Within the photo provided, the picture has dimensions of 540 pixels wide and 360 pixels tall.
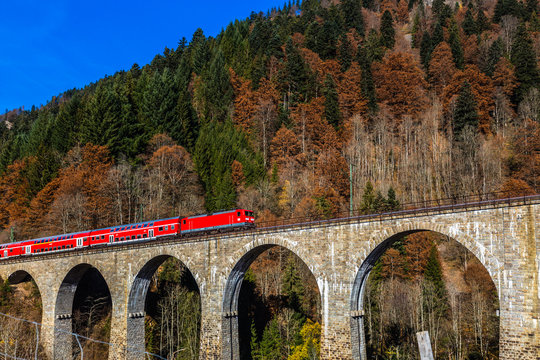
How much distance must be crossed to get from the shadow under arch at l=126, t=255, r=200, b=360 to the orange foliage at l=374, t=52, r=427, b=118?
148ft

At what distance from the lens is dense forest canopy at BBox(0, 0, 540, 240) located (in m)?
60.6

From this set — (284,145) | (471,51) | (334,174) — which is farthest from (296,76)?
(471,51)

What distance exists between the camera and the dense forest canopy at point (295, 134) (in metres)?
60.6

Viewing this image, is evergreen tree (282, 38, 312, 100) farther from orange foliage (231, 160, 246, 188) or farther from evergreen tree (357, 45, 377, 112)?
orange foliage (231, 160, 246, 188)

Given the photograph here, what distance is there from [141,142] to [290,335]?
38.6 m

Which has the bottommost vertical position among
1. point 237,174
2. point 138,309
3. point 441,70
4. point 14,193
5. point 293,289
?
point 138,309

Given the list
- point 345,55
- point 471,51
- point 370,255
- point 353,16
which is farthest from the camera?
point 353,16

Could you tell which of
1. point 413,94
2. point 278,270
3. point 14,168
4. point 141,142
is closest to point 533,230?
point 278,270

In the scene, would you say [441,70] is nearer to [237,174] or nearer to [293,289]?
[237,174]

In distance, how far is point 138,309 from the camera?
41219 mm

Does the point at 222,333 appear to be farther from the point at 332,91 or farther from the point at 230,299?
the point at 332,91

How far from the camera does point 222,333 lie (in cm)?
3466

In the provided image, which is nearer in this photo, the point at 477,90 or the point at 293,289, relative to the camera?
the point at 293,289

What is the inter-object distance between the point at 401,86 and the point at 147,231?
46643 millimetres
